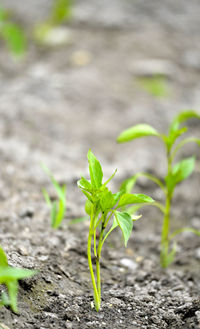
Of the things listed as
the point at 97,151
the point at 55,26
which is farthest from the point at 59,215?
the point at 55,26

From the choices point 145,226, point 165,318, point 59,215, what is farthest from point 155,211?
point 165,318

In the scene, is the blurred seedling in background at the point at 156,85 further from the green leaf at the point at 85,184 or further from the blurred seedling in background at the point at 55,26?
the green leaf at the point at 85,184

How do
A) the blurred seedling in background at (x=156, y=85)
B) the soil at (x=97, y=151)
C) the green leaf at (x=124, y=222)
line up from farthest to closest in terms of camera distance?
the blurred seedling in background at (x=156, y=85)
the soil at (x=97, y=151)
the green leaf at (x=124, y=222)

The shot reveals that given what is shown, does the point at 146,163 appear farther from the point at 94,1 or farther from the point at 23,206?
the point at 94,1

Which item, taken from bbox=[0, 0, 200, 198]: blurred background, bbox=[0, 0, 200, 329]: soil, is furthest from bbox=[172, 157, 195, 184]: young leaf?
bbox=[0, 0, 200, 198]: blurred background

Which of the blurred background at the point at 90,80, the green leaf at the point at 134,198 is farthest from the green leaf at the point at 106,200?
the blurred background at the point at 90,80

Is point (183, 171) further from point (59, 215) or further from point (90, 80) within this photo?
point (90, 80)

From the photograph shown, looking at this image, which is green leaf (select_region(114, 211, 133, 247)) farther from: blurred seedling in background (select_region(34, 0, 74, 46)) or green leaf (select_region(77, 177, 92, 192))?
blurred seedling in background (select_region(34, 0, 74, 46))

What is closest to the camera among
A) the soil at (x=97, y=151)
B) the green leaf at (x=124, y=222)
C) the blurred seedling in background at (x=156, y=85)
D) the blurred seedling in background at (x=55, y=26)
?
the green leaf at (x=124, y=222)
